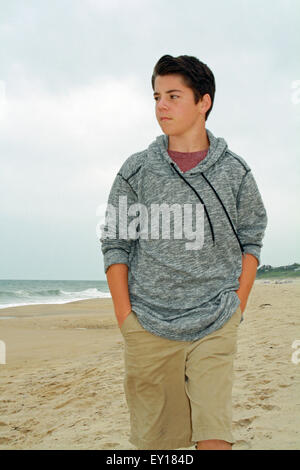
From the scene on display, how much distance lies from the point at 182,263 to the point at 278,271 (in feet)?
159

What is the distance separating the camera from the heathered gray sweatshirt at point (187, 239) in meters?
2.14

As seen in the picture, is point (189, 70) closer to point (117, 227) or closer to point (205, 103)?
point (205, 103)

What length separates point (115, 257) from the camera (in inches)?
89.8

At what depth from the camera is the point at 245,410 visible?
3936 millimetres

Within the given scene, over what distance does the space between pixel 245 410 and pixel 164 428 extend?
1949 mm

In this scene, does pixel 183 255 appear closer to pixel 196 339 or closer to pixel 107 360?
pixel 196 339

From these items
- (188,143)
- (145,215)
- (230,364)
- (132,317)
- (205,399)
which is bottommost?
(205,399)

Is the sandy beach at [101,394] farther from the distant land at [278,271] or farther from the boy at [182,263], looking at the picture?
the distant land at [278,271]

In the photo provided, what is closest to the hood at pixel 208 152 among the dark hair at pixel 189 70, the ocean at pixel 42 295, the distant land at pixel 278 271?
the dark hair at pixel 189 70

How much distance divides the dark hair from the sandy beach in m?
2.35

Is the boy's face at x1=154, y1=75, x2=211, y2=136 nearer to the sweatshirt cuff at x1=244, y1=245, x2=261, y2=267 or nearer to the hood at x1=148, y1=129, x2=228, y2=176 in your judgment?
the hood at x1=148, y1=129, x2=228, y2=176

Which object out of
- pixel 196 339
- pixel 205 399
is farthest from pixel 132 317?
pixel 205 399

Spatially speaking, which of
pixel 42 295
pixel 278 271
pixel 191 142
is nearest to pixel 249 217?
pixel 191 142

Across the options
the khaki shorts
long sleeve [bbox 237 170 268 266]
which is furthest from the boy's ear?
the khaki shorts
